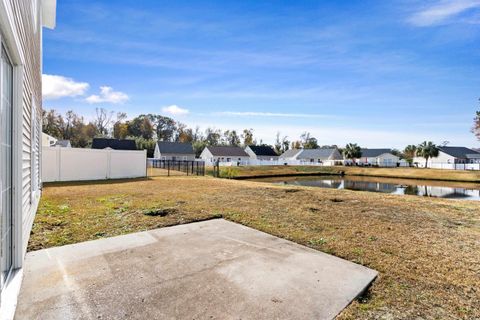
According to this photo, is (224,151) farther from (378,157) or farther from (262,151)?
(378,157)

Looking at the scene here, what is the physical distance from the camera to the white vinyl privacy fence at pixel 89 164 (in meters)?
12.6

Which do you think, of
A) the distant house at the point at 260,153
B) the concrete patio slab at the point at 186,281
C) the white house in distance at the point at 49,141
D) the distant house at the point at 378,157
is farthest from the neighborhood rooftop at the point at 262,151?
the concrete patio slab at the point at 186,281

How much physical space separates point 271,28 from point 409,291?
1031cm

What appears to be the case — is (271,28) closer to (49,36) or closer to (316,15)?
(316,15)

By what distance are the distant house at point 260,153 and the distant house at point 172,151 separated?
553 inches

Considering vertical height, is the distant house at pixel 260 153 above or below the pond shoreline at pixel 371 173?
above

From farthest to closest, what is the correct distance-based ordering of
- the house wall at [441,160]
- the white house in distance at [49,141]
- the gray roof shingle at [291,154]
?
the gray roof shingle at [291,154]
the house wall at [441,160]
the white house in distance at [49,141]

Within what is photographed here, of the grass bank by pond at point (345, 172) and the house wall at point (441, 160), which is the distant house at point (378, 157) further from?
the grass bank by pond at point (345, 172)

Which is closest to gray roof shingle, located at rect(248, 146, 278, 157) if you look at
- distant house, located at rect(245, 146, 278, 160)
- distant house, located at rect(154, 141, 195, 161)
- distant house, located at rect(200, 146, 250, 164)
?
distant house, located at rect(245, 146, 278, 160)

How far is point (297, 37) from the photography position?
11.4 m

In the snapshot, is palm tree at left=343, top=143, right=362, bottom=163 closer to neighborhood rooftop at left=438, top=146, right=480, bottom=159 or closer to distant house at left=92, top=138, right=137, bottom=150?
neighborhood rooftop at left=438, top=146, right=480, bottom=159

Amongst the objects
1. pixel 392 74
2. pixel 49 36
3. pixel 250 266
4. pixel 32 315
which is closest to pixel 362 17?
pixel 392 74

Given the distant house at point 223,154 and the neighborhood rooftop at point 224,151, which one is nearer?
the distant house at point 223,154

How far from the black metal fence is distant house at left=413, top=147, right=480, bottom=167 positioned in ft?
163
